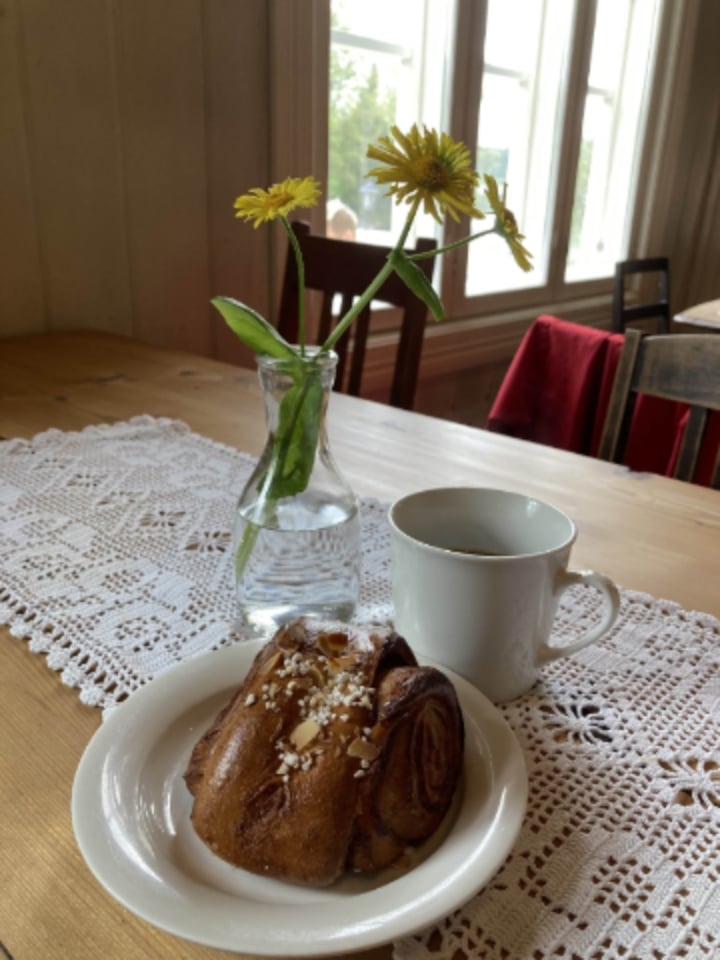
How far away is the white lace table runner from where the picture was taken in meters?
0.30

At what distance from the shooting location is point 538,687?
44 cm

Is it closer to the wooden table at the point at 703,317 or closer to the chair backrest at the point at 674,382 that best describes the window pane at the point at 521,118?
the wooden table at the point at 703,317

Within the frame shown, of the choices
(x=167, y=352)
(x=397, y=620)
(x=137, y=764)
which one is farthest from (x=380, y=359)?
(x=137, y=764)

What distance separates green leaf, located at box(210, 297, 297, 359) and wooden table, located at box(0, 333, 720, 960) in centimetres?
22

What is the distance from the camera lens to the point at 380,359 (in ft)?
6.10

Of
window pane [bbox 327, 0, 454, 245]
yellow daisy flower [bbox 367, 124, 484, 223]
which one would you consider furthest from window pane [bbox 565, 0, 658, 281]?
yellow daisy flower [bbox 367, 124, 484, 223]

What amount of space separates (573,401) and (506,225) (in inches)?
47.9

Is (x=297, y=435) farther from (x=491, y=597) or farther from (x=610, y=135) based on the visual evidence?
(x=610, y=135)

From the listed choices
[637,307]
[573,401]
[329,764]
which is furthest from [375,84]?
[329,764]

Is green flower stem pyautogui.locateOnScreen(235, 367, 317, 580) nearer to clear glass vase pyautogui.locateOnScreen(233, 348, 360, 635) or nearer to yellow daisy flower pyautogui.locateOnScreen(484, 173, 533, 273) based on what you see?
clear glass vase pyautogui.locateOnScreen(233, 348, 360, 635)

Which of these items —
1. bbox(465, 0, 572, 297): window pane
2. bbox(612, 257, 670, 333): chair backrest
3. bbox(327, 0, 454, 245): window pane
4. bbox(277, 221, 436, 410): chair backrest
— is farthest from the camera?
bbox(612, 257, 670, 333): chair backrest

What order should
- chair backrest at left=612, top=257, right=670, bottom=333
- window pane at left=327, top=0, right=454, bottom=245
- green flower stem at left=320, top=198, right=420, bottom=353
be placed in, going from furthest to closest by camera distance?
1. chair backrest at left=612, top=257, right=670, bottom=333
2. window pane at left=327, top=0, right=454, bottom=245
3. green flower stem at left=320, top=198, right=420, bottom=353

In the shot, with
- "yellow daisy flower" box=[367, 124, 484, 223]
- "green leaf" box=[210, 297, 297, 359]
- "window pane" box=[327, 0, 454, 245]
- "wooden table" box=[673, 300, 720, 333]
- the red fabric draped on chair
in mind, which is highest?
"window pane" box=[327, 0, 454, 245]

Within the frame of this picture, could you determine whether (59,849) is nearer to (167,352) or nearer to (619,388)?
(619,388)
